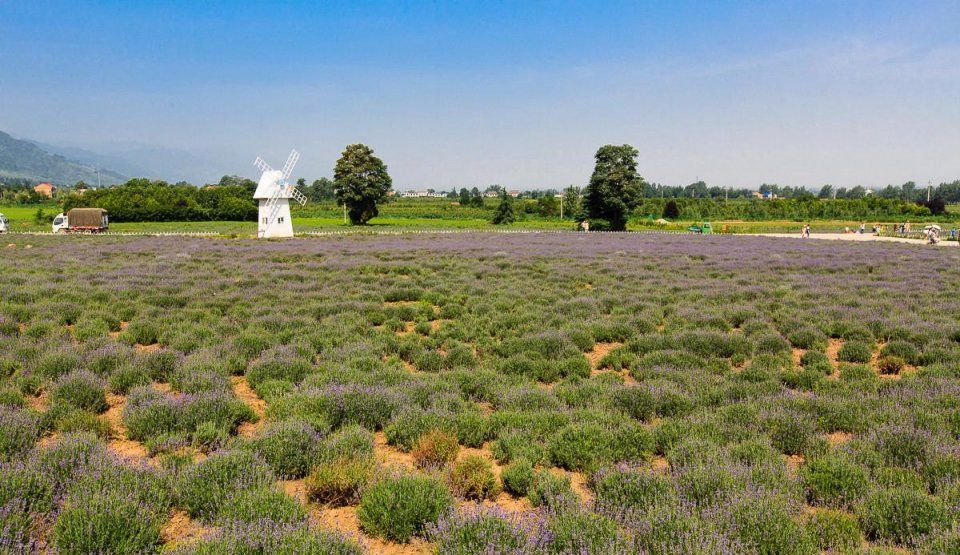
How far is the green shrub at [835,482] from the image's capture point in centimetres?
522

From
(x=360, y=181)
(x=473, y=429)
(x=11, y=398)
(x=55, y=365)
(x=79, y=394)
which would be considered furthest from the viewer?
(x=360, y=181)

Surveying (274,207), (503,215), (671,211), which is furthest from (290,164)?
(671,211)

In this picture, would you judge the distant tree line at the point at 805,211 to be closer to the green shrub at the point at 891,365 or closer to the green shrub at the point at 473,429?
the green shrub at the point at 891,365

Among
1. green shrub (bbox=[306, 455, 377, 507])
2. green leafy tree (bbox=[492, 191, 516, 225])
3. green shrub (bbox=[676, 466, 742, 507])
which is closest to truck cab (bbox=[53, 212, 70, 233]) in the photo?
green leafy tree (bbox=[492, 191, 516, 225])

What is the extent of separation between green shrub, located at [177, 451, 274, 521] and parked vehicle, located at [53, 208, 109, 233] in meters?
69.5

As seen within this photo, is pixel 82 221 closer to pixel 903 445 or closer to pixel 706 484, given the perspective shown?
pixel 706 484

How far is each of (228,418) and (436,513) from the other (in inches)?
153

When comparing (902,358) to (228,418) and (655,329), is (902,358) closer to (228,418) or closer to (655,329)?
(655,329)

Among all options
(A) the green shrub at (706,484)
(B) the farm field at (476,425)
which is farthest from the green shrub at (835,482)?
(A) the green shrub at (706,484)

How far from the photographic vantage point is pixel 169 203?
91250mm

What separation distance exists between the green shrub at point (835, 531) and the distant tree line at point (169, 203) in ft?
340

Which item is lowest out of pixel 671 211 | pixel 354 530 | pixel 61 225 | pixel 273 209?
pixel 354 530

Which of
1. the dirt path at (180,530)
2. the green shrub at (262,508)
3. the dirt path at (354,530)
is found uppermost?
the green shrub at (262,508)

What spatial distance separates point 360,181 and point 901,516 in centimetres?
8184
